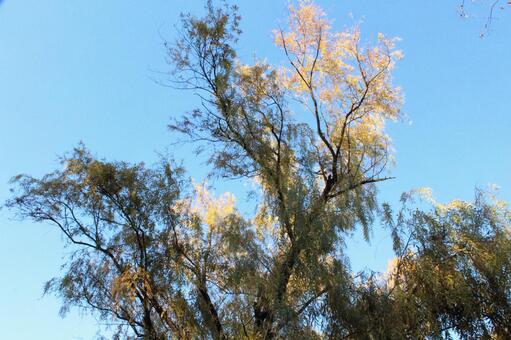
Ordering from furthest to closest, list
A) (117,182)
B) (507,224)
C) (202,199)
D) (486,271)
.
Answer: (202,199)
(117,182)
(507,224)
(486,271)

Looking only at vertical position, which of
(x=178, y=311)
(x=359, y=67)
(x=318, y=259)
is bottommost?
(x=178, y=311)

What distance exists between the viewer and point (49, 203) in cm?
845

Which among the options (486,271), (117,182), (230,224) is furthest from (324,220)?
(117,182)

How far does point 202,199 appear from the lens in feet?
31.8

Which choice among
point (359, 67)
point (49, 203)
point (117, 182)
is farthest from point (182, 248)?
point (359, 67)

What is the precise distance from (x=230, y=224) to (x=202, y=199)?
77.4 inches

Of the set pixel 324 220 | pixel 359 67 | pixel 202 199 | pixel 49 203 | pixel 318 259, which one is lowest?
pixel 318 259

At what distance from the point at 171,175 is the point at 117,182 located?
872mm

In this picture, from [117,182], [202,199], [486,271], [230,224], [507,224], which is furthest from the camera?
[202,199]

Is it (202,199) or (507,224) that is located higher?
(202,199)

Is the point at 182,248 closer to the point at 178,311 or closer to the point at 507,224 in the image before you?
the point at 178,311

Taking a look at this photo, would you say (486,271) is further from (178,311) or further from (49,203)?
(49,203)

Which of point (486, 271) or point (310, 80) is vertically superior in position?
point (310, 80)

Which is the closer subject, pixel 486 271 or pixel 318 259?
pixel 486 271
